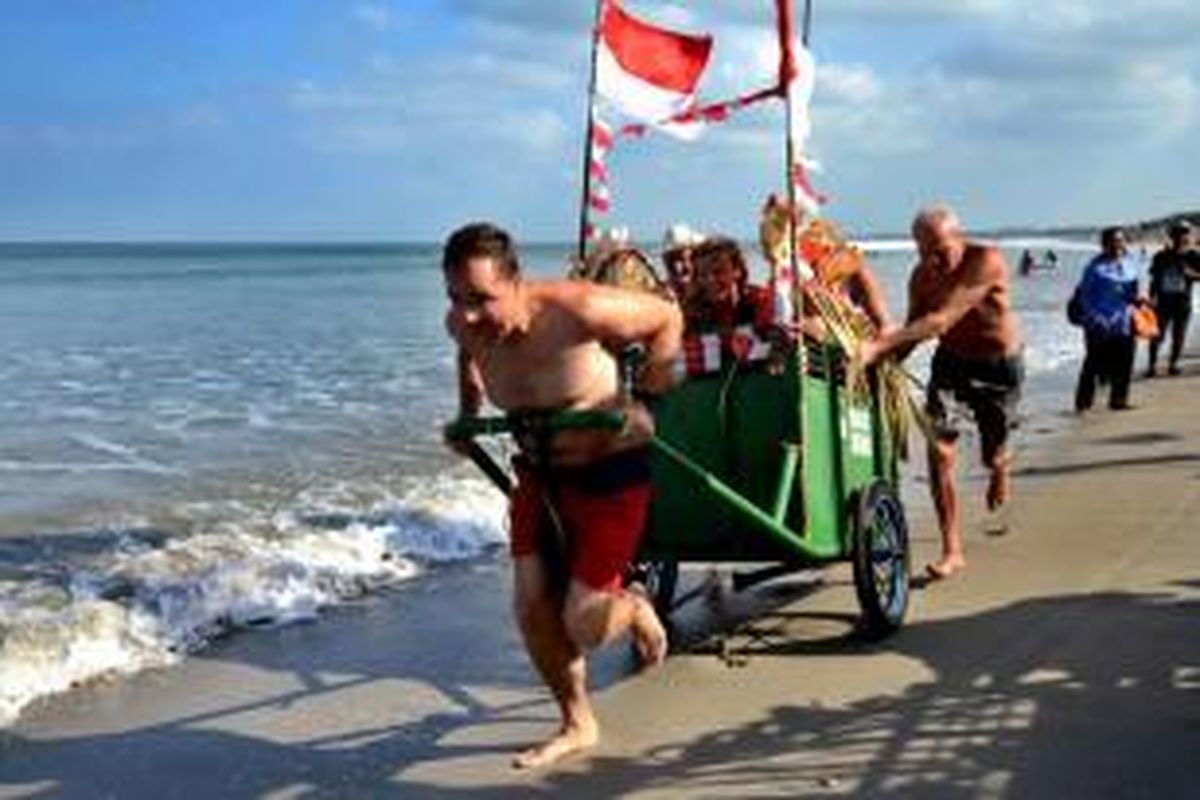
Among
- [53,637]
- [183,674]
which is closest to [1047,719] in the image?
[183,674]

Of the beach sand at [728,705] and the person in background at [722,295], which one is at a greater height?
the person in background at [722,295]

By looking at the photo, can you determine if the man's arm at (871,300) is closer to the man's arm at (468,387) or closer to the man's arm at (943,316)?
the man's arm at (943,316)

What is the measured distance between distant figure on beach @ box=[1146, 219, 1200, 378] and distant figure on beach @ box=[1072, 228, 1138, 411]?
3.27 metres

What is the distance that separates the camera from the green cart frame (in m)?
6.73

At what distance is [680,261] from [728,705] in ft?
6.42

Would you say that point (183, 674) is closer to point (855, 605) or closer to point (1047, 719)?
point (855, 605)

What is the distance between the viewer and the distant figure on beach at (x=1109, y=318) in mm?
15852

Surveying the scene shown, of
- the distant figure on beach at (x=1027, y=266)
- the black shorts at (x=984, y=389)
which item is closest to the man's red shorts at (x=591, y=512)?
the black shorts at (x=984, y=389)

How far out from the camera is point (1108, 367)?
16031 mm

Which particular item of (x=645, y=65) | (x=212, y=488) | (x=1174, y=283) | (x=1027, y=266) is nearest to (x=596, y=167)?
(x=645, y=65)

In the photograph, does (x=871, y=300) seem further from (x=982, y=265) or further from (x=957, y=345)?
(x=957, y=345)

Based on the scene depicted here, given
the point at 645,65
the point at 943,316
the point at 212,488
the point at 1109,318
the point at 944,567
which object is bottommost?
the point at 212,488

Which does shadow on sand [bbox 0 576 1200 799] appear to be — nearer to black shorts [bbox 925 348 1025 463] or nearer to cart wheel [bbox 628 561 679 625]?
cart wheel [bbox 628 561 679 625]

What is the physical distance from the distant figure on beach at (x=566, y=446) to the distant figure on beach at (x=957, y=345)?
2.05 metres
